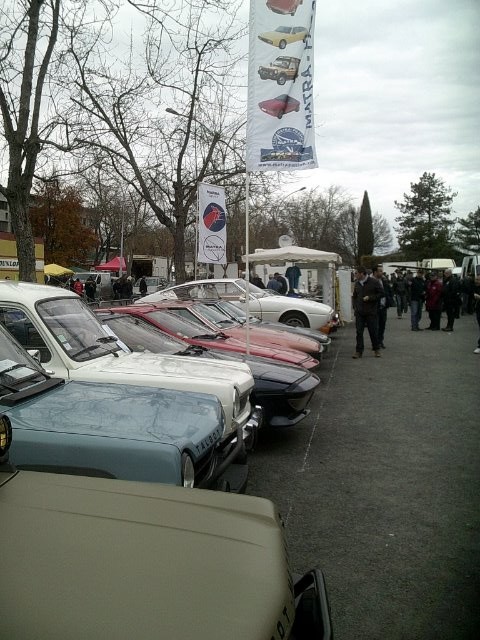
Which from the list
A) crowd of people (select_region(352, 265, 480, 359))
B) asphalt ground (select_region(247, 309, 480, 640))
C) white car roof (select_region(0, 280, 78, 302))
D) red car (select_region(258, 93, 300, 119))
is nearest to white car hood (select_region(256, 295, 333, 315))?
crowd of people (select_region(352, 265, 480, 359))

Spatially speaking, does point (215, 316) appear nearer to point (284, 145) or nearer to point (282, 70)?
point (284, 145)

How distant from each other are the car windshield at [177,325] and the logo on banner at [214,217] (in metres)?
3.44

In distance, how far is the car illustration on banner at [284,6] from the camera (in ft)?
24.4

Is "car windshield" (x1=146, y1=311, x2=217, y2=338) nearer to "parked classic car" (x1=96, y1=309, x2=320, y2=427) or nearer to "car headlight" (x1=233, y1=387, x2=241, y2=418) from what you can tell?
"parked classic car" (x1=96, y1=309, x2=320, y2=427)

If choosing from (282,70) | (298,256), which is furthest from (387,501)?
(298,256)

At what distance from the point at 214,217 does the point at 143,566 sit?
9871 mm

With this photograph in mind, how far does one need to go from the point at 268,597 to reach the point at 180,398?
215 cm

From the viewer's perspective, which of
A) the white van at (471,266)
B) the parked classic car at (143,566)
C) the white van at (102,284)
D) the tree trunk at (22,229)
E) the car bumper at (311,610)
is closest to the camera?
the parked classic car at (143,566)

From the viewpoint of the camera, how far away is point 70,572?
5.05 feet

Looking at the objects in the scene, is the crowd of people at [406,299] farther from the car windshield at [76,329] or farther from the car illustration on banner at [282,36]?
the car windshield at [76,329]

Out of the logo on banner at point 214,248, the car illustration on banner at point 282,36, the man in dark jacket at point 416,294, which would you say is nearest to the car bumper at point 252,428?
the car illustration on banner at point 282,36

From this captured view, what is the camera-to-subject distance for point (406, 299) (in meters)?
24.7

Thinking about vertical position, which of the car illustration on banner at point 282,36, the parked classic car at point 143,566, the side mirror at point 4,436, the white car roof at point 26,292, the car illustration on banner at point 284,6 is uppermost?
the car illustration on banner at point 284,6

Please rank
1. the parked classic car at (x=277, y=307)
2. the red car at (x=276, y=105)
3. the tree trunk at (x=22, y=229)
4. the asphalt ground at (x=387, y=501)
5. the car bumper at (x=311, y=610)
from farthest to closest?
the parked classic car at (x=277, y=307) < the tree trunk at (x=22, y=229) < the red car at (x=276, y=105) < the asphalt ground at (x=387, y=501) < the car bumper at (x=311, y=610)
